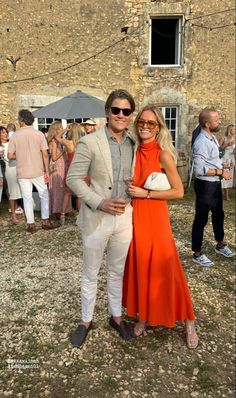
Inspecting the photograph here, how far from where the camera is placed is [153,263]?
2783mm

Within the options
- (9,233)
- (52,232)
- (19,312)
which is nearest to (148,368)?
(19,312)

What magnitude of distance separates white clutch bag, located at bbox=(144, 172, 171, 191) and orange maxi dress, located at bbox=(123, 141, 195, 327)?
0.16 ft

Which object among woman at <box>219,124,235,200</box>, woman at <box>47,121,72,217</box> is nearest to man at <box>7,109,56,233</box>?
woman at <box>47,121,72,217</box>

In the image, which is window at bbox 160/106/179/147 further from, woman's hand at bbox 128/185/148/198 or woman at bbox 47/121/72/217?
woman's hand at bbox 128/185/148/198

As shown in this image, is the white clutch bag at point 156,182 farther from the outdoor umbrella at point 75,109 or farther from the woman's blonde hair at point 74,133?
the outdoor umbrella at point 75,109

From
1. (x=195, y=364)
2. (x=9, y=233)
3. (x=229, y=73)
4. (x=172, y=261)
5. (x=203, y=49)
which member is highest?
(x=203, y=49)

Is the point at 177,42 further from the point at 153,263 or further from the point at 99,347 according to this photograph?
the point at 99,347

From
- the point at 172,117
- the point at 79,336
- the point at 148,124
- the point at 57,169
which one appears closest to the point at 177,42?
the point at 172,117

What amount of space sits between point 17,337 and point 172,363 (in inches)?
56.0

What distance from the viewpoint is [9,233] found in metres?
5.87

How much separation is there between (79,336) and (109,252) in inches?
33.4

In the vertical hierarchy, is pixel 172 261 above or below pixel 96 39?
below

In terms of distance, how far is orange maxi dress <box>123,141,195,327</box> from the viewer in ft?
8.84

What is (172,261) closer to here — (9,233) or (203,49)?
(9,233)
